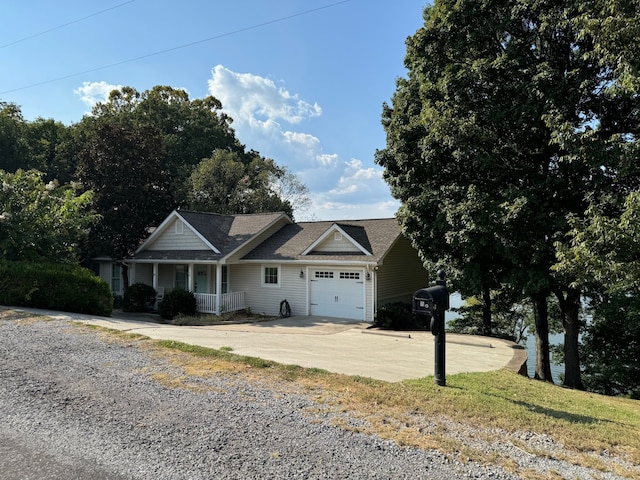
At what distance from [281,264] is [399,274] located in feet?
17.4

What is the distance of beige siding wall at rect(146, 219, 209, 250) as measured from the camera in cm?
2070

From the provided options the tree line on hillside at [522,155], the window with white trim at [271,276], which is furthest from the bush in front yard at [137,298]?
the tree line on hillside at [522,155]

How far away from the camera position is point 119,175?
74.4ft

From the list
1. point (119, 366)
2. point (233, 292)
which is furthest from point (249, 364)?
point (233, 292)

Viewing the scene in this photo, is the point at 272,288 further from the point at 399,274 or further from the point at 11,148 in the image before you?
the point at 11,148

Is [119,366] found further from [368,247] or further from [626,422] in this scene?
[368,247]

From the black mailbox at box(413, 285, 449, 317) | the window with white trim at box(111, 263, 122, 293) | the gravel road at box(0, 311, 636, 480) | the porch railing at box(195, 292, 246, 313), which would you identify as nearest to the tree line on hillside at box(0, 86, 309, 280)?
the window with white trim at box(111, 263, 122, 293)

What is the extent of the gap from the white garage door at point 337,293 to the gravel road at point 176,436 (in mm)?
11028

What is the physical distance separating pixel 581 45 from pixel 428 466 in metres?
11.8

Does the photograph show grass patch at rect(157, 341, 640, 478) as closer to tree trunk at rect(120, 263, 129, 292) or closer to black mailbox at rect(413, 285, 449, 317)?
black mailbox at rect(413, 285, 449, 317)

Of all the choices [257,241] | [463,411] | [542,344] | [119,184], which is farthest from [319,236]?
[463,411]

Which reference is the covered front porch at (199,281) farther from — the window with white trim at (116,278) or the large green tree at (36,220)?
the large green tree at (36,220)

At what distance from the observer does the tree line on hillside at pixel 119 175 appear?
17.9 meters

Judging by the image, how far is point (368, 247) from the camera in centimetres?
1750
